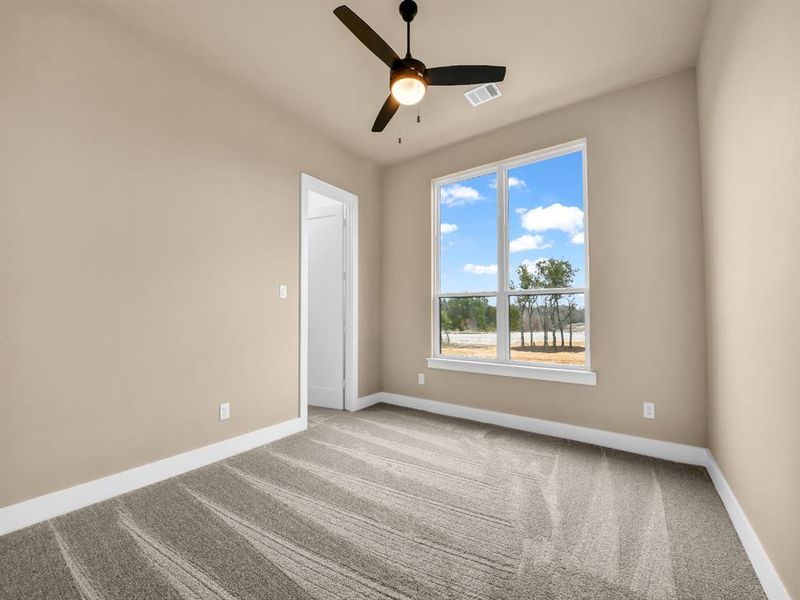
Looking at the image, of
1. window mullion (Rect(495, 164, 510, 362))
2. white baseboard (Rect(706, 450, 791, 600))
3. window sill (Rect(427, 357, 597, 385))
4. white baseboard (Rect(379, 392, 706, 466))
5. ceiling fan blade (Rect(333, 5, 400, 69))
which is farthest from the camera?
window mullion (Rect(495, 164, 510, 362))

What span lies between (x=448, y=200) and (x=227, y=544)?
11.6ft

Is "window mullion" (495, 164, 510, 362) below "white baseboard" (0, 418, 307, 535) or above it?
above

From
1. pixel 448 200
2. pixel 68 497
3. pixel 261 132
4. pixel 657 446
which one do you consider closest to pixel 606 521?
pixel 657 446

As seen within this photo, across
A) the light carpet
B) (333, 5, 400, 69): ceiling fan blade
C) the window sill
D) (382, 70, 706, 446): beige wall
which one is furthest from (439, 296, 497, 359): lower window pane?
(333, 5, 400, 69): ceiling fan blade

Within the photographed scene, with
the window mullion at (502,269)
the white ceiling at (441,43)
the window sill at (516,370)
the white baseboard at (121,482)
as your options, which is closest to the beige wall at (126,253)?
the white baseboard at (121,482)

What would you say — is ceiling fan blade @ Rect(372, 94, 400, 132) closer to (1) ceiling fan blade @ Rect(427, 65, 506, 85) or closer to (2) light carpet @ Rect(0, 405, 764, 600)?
(1) ceiling fan blade @ Rect(427, 65, 506, 85)

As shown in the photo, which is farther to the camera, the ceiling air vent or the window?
the window

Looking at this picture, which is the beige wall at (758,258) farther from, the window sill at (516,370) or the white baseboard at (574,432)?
the window sill at (516,370)

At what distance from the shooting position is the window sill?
3066mm

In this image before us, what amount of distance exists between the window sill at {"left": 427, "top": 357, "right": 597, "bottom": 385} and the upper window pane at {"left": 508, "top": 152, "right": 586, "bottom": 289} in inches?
30.2

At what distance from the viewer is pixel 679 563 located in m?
1.60

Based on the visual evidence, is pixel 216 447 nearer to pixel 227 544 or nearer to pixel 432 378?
pixel 227 544

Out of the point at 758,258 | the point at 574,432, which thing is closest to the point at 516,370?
the point at 574,432

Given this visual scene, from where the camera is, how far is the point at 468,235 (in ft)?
12.8
